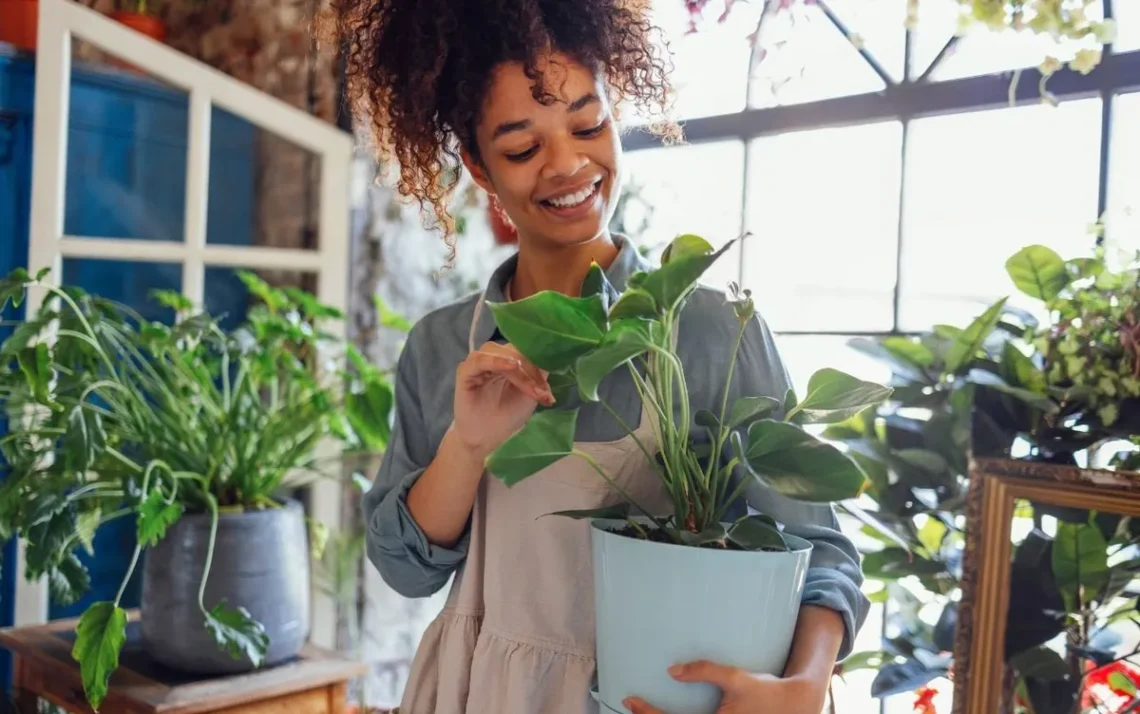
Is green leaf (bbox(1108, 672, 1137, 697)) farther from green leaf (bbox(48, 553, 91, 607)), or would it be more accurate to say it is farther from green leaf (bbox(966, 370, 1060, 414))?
green leaf (bbox(48, 553, 91, 607))

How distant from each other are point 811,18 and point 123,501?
5.01 feet

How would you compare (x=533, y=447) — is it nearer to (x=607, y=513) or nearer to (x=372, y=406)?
(x=607, y=513)

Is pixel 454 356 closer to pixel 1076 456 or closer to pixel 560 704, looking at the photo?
pixel 560 704

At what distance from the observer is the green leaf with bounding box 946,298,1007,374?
1.40m

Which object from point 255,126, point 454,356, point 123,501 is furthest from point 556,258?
point 255,126

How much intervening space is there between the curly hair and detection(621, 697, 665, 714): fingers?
56cm

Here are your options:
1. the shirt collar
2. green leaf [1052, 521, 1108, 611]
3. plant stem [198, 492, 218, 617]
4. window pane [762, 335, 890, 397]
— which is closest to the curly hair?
the shirt collar

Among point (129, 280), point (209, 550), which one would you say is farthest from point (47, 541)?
point (129, 280)

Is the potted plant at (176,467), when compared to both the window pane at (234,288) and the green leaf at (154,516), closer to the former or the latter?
the green leaf at (154,516)

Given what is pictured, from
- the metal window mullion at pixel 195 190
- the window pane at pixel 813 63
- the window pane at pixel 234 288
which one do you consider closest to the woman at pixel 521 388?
the window pane at pixel 813 63

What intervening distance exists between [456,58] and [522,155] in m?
0.15

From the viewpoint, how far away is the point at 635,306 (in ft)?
2.46

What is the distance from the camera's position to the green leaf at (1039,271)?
1376mm

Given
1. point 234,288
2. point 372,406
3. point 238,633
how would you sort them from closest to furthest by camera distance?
1. point 238,633
2. point 372,406
3. point 234,288
